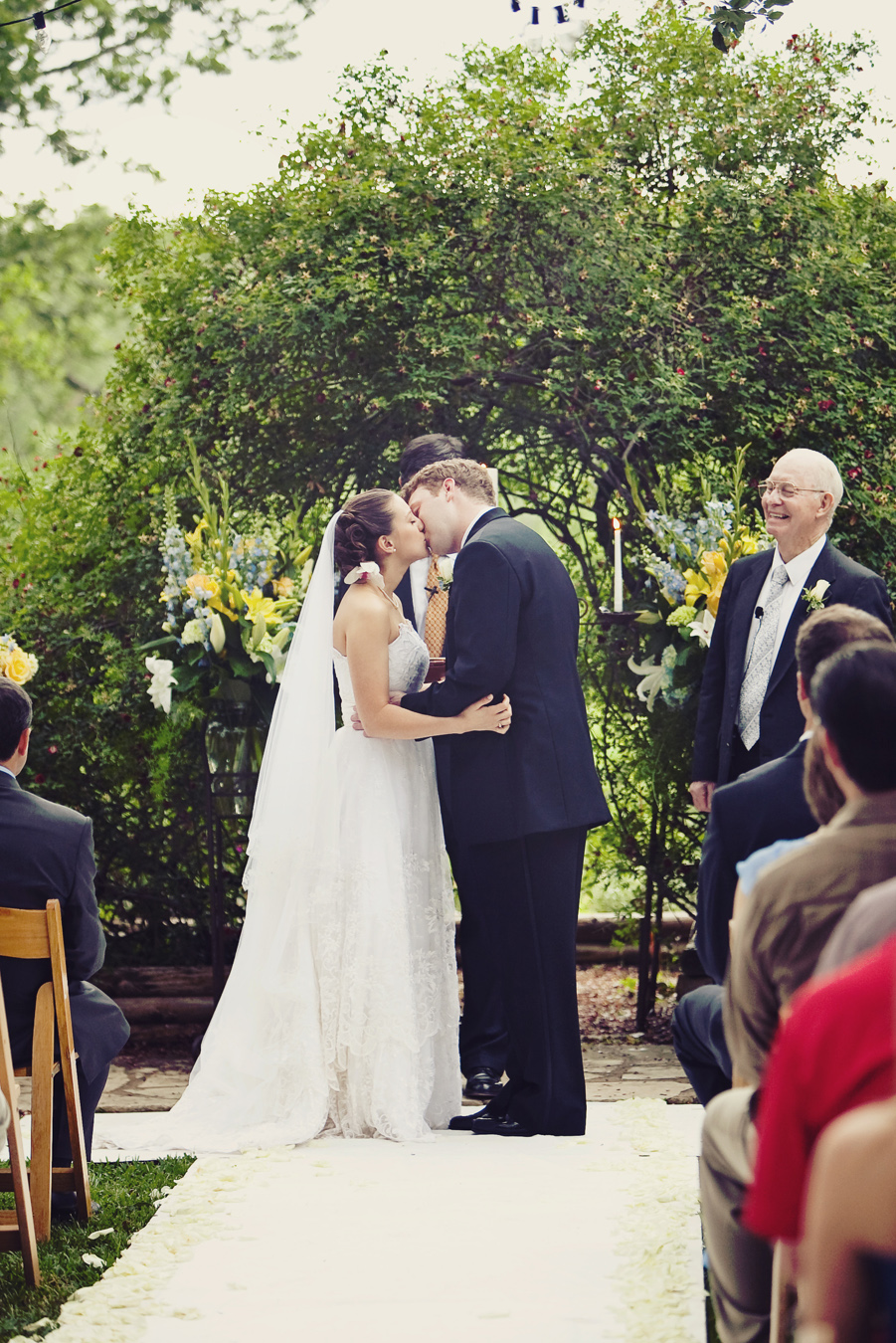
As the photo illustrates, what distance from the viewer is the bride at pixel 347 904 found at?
383cm

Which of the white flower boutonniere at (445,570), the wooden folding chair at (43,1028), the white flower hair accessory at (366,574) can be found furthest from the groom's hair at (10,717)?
the white flower boutonniere at (445,570)

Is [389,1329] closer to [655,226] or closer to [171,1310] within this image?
[171,1310]

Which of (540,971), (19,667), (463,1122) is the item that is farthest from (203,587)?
(463,1122)

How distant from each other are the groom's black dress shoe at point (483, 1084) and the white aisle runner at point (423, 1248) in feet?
1.67

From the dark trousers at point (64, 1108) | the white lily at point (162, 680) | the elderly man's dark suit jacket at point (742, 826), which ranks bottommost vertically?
the dark trousers at point (64, 1108)

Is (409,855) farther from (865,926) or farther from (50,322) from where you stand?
(50,322)

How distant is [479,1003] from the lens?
4441 millimetres

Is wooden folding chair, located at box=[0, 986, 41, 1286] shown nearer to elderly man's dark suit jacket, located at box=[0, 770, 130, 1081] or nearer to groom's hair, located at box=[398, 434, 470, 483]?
elderly man's dark suit jacket, located at box=[0, 770, 130, 1081]

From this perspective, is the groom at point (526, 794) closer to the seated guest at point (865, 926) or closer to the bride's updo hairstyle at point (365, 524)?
the bride's updo hairstyle at point (365, 524)

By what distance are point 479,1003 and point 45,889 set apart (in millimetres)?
1790

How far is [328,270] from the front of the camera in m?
5.57

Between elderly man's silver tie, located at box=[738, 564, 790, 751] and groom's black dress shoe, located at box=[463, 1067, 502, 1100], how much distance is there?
1.33m

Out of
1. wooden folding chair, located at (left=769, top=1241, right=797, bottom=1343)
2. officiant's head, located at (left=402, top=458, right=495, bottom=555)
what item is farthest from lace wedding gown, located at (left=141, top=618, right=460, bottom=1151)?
wooden folding chair, located at (left=769, top=1241, right=797, bottom=1343)

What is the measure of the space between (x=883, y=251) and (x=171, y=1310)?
4.78m
